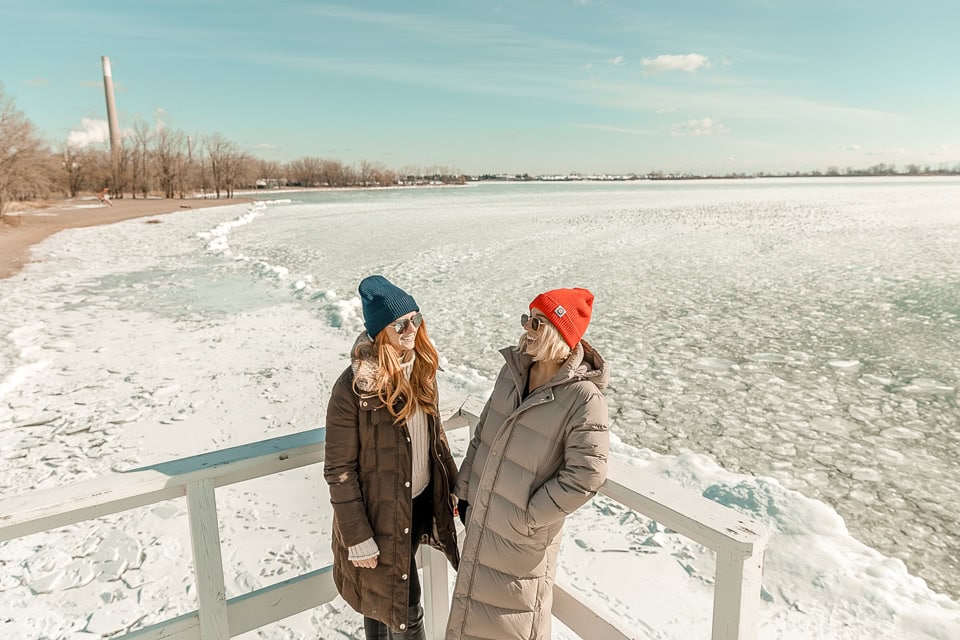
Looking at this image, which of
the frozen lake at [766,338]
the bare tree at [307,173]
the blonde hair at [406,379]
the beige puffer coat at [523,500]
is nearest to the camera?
the beige puffer coat at [523,500]

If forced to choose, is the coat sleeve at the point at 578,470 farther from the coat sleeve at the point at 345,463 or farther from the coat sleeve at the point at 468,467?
the coat sleeve at the point at 345,463

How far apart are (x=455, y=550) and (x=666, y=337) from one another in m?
6.69

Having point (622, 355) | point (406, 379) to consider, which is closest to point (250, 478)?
point (406, 379)

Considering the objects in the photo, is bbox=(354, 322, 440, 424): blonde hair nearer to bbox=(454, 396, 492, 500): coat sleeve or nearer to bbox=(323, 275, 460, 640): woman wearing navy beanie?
bbox=(323, 275, 460, 640): woman wearing navy beanie

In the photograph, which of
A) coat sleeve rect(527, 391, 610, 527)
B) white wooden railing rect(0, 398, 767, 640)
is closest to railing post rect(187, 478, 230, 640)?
white wooden railing rect(0, 398, 767, 640)

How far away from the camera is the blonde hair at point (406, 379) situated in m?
1.89

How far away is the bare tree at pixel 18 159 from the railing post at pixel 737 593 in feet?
129

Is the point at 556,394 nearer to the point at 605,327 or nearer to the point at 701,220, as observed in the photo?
the point at 605,327

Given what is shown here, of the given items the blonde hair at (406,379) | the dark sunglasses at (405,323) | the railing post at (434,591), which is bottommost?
the railing post at (434,591)

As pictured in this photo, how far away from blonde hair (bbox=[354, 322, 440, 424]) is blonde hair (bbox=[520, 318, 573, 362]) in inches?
12.2

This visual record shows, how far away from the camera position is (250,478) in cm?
167

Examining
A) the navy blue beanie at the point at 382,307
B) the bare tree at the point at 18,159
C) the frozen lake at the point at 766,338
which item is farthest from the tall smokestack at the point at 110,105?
the navy blue beanie at the point at 382,307

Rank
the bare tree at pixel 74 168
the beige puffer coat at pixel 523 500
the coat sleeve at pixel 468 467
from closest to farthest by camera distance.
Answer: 1. the beige puffer coat at pixel 523 500
2. the coat sleeve at pixel 468 467
3. the bare tree at pixel 74 168

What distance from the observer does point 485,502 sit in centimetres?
190
